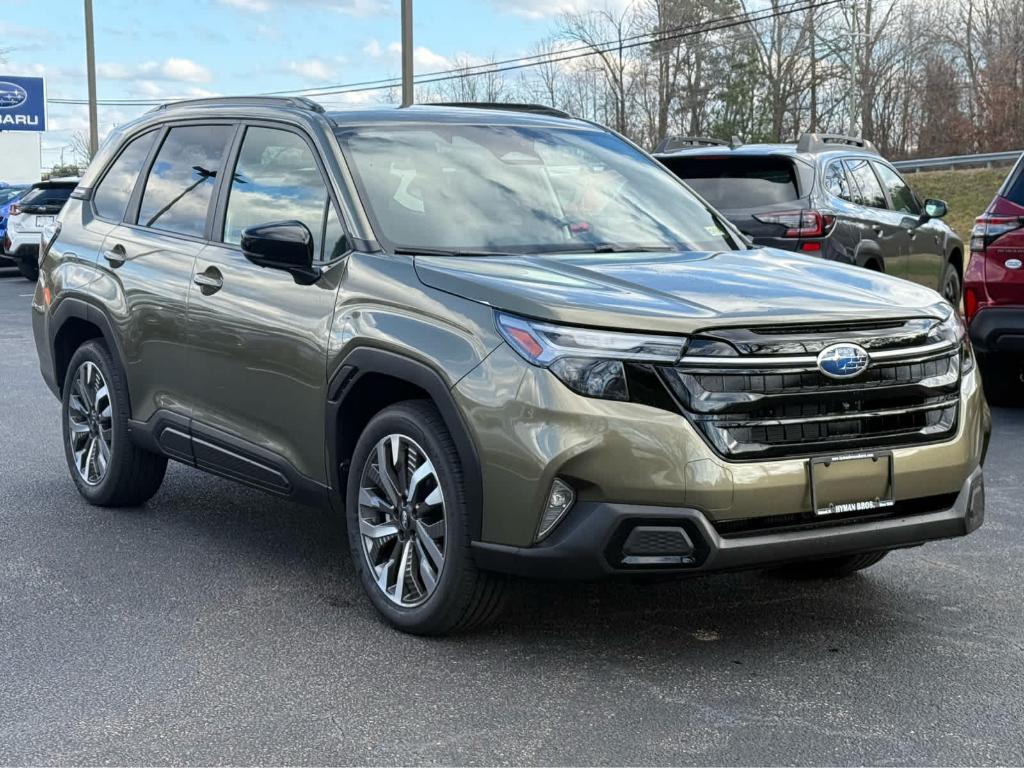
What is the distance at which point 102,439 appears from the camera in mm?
6645

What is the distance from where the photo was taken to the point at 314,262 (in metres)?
5.07

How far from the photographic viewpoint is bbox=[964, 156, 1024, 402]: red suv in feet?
28.4

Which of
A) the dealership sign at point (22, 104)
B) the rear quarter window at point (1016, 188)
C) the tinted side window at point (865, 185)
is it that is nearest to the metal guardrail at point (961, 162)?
the tinted side window at point (865, 185)

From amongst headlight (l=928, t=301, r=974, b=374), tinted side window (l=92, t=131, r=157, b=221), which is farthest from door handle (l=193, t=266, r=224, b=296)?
headlight (l=928, t=301, r=974, b=374)

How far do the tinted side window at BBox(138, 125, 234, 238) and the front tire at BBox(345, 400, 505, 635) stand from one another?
1670mm

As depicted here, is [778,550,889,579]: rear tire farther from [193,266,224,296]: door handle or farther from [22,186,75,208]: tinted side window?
[22,186,75,208]: tinted side window

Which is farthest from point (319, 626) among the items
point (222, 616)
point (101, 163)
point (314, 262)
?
point (101, 163)

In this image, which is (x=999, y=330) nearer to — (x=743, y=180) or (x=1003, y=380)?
(x=1003, y=380)

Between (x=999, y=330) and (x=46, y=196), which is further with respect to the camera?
(x=46, y=196)

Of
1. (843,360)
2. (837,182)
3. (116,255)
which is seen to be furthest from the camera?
(837,182)

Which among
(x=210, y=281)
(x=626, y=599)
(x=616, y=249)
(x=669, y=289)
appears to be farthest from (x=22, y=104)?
(x=669, y=289)

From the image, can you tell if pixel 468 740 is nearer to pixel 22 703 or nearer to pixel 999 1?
pixel 22 703

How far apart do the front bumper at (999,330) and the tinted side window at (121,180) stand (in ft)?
16.7

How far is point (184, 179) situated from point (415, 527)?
2341 millimetres
